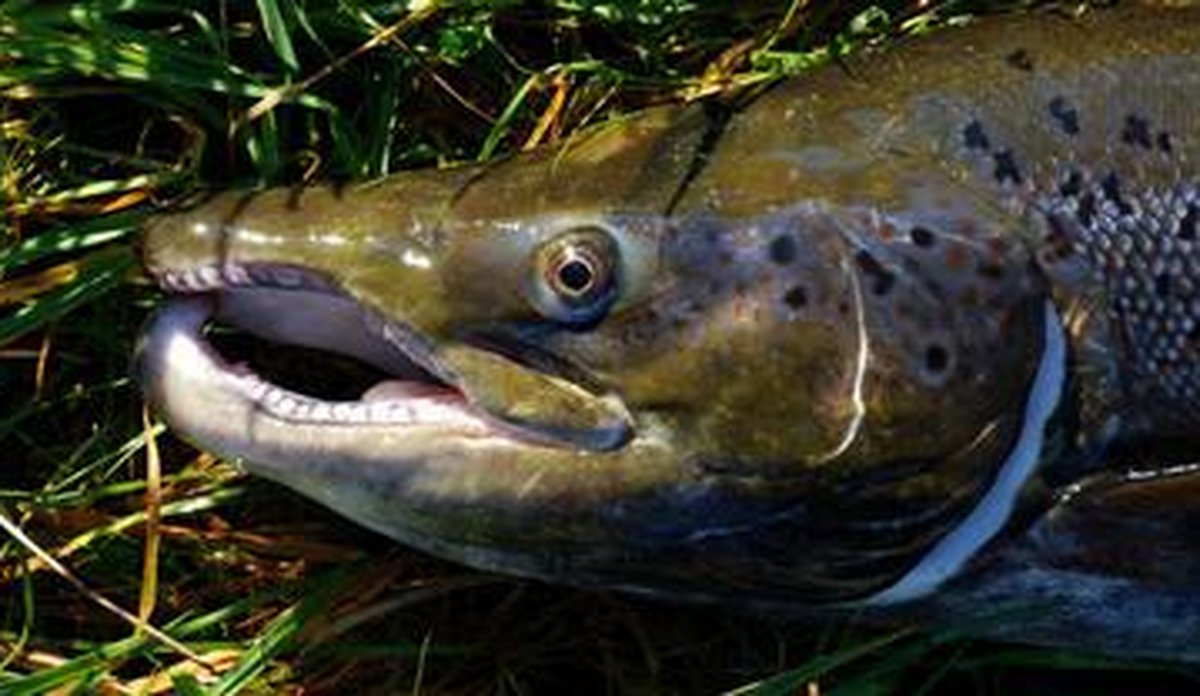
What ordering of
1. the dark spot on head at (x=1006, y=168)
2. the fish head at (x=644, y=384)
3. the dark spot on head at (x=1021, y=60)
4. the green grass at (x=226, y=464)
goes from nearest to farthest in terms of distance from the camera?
the fish head at (x=644, y=384) < the dark spot on head at (x=1006, y=168) < the dark spot on head at (x=1021, y=60) < the green grass at (x=226, y=464)

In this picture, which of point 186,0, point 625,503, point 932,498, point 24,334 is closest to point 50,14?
point 186,0

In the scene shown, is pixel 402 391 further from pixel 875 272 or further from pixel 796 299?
pixel 875 272

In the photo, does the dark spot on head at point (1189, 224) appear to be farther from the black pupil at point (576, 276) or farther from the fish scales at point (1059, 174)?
the black pupil at point (576, 276)

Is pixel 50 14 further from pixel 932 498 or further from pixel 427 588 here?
pixel 932 498

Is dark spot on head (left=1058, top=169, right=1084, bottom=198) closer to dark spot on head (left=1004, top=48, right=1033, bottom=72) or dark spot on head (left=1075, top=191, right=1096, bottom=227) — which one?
dark spot on head (left=1075, top=191, right=1096, bottom=227)

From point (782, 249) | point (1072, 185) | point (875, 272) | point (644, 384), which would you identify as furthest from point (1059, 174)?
point (644, 384)

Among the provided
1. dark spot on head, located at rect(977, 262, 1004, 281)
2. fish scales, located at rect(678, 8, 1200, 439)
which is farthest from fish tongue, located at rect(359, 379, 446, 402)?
dark spot on head, located at rect(977, 262, 1004, 281)

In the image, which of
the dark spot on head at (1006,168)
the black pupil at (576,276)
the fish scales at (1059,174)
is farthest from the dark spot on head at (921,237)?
the black pupil at (576,276)
